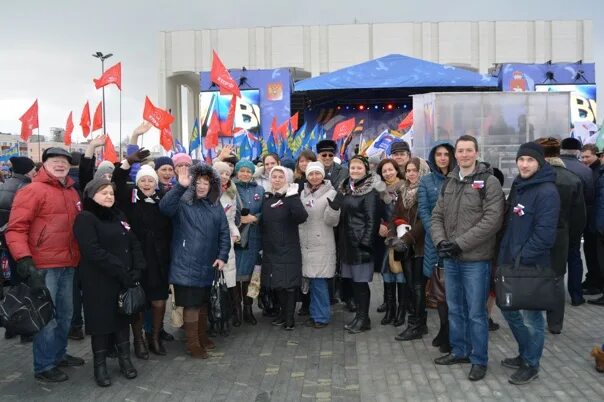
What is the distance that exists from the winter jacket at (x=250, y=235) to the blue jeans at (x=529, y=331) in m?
2.97

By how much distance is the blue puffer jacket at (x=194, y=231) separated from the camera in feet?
17.7

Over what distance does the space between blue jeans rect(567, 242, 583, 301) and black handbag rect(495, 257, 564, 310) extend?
10.5ft

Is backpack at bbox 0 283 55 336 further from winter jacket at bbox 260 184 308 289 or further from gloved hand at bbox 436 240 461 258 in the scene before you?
gloved hand at bbox 436 240 461 258

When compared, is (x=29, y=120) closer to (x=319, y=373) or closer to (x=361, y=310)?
(x=361, y=310)

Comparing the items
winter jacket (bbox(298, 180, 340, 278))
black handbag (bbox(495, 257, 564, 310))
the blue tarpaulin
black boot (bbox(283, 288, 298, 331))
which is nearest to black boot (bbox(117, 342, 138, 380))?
black boot (bbox(283, 288, 298, 331))

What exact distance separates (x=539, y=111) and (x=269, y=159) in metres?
6.47

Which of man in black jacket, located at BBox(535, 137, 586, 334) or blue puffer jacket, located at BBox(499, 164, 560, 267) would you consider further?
man in black jacket, located at BBox(535, 137, 586, 334)

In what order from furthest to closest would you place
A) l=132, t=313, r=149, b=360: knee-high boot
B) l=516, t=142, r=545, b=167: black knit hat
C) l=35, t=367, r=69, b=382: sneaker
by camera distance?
l=132, t=313, r=149, b=360: knee-high boot < l=35, t=367, r=69, b=382: sneaker < l=516, t=142, r=545, b=167: black knit hat

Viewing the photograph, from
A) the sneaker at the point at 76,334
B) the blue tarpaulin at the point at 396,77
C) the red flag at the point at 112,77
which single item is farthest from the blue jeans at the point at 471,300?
the blue tarpaulin at the point at 396,77

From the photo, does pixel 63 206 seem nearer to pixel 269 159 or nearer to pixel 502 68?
pixel 269 159

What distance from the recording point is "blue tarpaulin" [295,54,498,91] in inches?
925

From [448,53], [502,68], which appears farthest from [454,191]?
[448,53]

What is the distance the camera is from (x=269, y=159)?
25.3 feet

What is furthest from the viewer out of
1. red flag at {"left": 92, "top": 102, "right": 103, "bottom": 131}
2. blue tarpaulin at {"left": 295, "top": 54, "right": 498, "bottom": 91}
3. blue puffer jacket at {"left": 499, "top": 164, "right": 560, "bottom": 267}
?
blue tarpaulin at {"left": 295, "top": 54, "right": 498, "bottom": 91}
